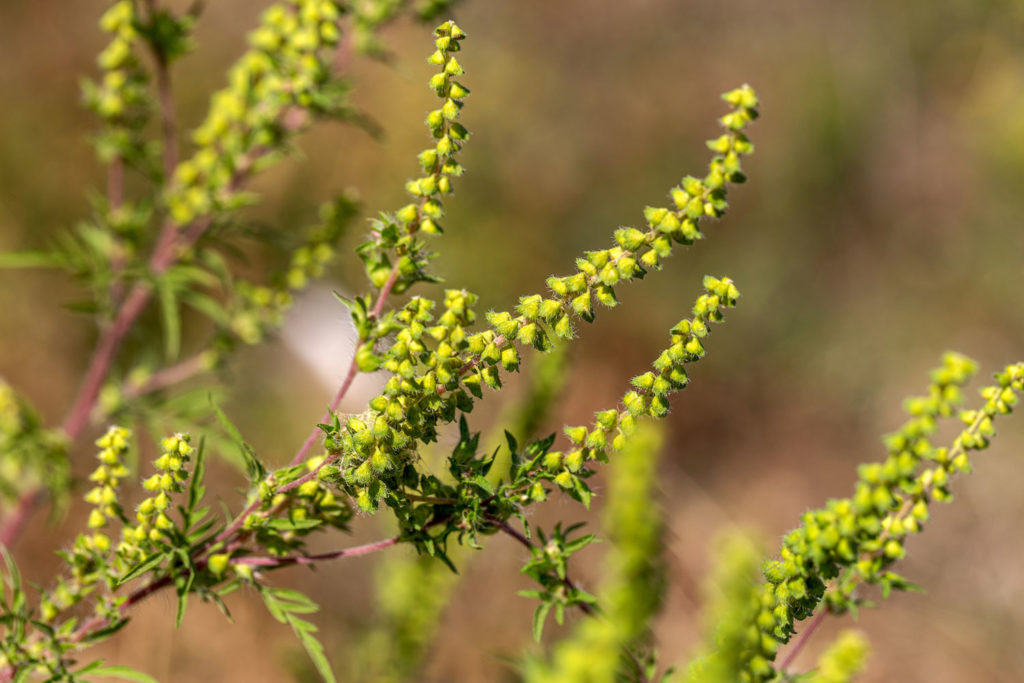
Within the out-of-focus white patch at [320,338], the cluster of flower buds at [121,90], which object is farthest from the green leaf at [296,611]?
the out-of-focus white patch at [320,338]

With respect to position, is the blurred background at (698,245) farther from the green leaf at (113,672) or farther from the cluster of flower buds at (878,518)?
the cluster of flower buds at (878,518)

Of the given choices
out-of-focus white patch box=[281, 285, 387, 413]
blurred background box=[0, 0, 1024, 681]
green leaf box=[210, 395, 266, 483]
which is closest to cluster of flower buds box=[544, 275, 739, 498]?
green leaf box=[210, 395, 266, 483]

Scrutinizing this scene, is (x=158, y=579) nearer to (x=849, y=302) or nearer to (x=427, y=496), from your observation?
(x=427, y=496)

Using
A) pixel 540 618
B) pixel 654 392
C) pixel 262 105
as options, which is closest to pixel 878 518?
pixel 654 392

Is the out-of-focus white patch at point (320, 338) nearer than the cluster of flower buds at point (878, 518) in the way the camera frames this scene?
No

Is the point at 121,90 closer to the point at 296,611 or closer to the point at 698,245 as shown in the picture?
the point at 296,611

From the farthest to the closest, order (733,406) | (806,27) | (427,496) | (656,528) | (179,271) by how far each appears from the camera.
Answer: (806,27) < (733,406) < (179,271) < (427,496) < (656,528)

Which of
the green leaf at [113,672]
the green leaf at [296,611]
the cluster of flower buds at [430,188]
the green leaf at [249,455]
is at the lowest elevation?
the green leaf at [113,672]

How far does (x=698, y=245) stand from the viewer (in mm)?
9266

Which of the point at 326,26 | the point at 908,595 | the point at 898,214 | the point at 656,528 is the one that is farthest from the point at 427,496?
the point at 898,214

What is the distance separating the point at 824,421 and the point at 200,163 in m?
7.16

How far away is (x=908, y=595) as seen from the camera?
22.6 ft

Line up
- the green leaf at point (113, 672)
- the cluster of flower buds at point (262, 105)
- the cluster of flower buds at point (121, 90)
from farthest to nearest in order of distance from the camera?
1. the cluster of flower buds at point (121, 90)
2. the cluster of flower buds at point (262, 105)
3. the green leaf at point (113, 672)

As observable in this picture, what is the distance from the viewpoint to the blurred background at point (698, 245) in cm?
683
